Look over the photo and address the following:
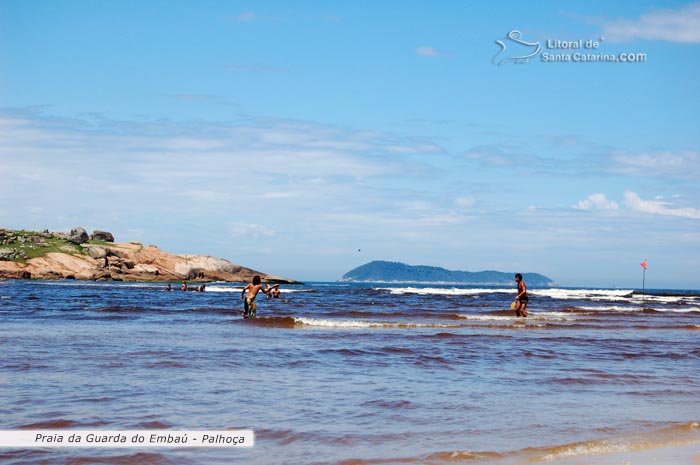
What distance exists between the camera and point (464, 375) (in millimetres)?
13383

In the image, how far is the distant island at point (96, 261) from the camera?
89.4m

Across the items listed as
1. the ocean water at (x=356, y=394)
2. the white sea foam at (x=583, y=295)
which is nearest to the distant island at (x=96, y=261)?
the white sea foam at (x=583, y=295)

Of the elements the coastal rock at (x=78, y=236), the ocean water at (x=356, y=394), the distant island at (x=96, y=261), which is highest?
the coastal rock at (x=78, y=236)

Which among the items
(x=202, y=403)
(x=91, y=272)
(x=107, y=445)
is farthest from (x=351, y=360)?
(x=91, y=272)

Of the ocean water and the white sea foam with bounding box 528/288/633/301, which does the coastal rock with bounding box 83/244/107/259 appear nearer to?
the white sea foam with bounding box 528/288/633/301

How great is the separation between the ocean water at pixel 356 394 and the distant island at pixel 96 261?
240 feet

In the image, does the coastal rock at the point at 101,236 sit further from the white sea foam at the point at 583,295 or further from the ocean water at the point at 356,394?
the ocean water at the point at 356,394

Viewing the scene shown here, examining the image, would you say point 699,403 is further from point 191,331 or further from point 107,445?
point 191,331

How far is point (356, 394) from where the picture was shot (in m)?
11.0

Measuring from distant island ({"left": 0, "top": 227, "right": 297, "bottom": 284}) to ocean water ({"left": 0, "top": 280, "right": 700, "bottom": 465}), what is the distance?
73.2 metres

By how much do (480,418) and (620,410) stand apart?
93.1 inches

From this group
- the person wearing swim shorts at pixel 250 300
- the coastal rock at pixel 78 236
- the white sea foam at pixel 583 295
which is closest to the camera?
the person wearing swim shorts at pixel 250 300

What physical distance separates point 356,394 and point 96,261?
8964 centimetres

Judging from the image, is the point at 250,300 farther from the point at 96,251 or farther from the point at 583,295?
the point at 96,251
